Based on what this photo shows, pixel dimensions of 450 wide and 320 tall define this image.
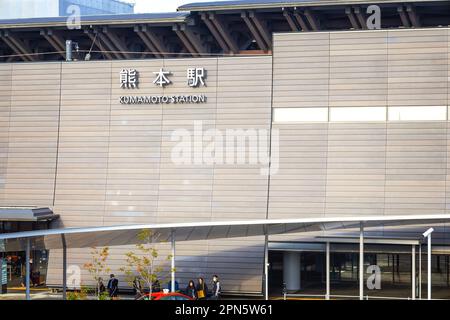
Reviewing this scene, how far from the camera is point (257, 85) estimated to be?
2695cm

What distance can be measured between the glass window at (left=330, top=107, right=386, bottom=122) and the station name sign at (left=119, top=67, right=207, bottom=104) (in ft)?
17.3

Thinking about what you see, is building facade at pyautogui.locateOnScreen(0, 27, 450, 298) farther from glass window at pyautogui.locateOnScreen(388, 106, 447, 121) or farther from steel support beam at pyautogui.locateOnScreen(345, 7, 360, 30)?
steel support beam at pyautogui.locateOnScreen(345, 7, 360, 30)

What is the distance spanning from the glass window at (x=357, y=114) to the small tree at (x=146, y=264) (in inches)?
323

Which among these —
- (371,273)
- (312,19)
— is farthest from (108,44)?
(371,273)

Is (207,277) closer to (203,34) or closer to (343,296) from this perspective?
(343,296)

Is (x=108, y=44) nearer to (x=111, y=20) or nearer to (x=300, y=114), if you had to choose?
(x=111, y=20)

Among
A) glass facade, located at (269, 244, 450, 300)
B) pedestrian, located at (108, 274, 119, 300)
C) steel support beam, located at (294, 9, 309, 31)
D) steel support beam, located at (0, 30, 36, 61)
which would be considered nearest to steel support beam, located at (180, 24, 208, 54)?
steel support beam, located at (294, 9, 309, 31)

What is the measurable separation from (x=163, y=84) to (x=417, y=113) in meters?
10.1

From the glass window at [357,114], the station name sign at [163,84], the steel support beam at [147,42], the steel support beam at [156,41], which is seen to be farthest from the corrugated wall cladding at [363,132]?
the steel support beam at [147,42]

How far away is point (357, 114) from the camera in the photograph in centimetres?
2564

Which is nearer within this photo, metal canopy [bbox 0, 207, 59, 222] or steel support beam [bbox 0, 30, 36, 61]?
metal canopy [bbox 0, 207, 59, 222]

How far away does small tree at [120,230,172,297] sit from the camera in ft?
70.5

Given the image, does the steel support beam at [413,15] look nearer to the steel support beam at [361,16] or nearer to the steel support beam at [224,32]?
the steel support beam at [361,16]
